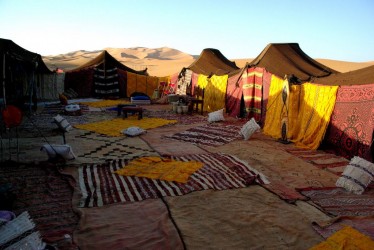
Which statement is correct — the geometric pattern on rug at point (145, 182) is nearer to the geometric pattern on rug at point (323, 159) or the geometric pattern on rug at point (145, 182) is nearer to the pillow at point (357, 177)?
the pillow at point (357, 177)

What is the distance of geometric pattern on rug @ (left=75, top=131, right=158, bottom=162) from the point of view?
5.95 metres

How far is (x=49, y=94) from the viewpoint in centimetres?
1689

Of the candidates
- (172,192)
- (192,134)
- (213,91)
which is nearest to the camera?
(172,192)

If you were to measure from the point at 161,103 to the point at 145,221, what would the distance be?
12986 millimetres

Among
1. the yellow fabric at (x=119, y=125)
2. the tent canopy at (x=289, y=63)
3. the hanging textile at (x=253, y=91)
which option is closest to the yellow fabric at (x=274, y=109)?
the tent canopy at (x=289, y=63)

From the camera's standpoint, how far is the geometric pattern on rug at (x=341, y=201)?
3775 millimetres

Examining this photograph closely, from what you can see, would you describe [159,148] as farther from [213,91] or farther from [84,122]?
[213,91]

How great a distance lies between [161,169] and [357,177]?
302cm

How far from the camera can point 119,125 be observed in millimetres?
9359

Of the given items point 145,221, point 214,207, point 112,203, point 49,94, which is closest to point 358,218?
point 214,207

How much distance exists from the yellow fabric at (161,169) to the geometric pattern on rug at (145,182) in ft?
0.34

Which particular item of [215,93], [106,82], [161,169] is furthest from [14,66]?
[106,82]

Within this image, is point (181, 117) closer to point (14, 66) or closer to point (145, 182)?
point (14, 66)

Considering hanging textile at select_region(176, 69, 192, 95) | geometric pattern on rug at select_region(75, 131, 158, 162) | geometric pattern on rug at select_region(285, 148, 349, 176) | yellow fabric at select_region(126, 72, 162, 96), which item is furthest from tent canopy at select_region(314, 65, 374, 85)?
yellow fabric at select_region(126, 72, 162, 96)
